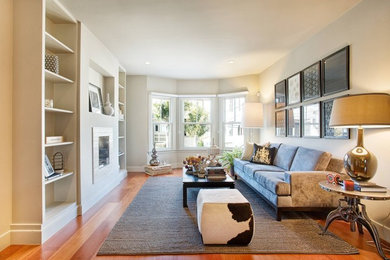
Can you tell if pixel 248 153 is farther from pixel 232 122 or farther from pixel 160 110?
pixel 160 110

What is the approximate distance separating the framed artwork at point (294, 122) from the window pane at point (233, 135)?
6.06 feet

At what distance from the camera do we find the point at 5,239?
2.03 metres

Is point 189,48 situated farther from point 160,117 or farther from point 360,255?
point 360,255

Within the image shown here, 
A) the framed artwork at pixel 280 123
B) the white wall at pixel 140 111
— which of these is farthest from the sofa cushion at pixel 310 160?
the white wall at pixel 140 111

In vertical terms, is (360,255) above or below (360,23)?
below

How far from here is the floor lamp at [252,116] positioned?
486 cm

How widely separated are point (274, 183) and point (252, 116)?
8.24 feet

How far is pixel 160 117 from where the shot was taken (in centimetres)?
598

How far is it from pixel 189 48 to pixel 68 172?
2706mm

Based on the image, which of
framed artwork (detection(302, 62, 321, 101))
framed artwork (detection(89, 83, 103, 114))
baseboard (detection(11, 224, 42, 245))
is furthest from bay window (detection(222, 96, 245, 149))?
baseboard (detection(11, 224, 42, 245))

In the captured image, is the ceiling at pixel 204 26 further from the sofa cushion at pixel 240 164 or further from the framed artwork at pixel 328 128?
the sofa cushion at pixel 240 164

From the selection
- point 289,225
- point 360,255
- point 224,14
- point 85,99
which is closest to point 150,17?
point 224,14

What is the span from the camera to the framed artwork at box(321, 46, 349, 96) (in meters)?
2.64

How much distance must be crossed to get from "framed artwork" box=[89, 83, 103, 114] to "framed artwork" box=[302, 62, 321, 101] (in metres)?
3.48
